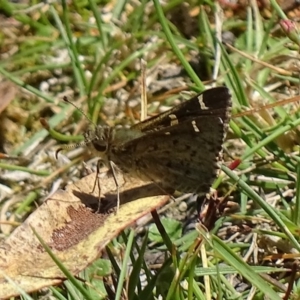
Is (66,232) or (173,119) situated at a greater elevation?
(173,119)

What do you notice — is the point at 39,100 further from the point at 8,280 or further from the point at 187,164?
the point at 8,280

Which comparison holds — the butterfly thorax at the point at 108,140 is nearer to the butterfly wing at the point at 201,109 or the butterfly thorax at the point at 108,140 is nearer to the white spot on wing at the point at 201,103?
the butterfly wing at the point at 201,109

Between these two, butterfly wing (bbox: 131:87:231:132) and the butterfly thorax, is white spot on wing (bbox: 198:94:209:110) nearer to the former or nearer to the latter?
butterfly wing (bbox: 131:87:231:132)

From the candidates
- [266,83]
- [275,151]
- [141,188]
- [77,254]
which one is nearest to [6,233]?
[141,188]

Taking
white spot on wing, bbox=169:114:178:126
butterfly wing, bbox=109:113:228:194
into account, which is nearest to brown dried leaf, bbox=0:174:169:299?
butterfly wing, bbox=109:113:228:194

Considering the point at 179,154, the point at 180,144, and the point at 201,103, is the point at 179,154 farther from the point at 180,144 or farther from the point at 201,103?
the point at 201,103

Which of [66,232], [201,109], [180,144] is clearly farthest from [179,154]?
[66,232]
